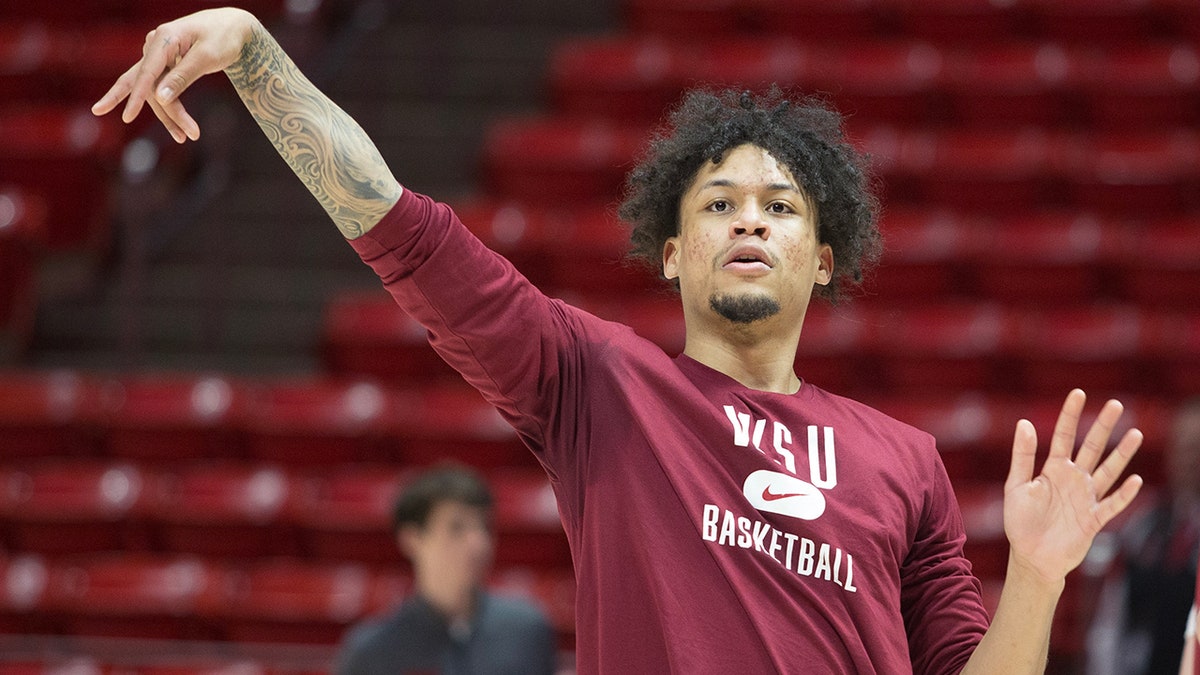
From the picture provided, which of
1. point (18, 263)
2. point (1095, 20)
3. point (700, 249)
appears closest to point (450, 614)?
point (700, 249)

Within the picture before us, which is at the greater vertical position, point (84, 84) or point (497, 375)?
point (84, 84)

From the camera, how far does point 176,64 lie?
1737mm

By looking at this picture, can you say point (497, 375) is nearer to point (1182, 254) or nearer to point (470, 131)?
point (1182, 254)

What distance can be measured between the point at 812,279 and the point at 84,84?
6363 mm

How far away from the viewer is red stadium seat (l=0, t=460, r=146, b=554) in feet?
18.9

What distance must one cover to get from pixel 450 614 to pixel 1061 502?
87.0 inches

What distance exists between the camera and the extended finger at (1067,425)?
188 centimetres

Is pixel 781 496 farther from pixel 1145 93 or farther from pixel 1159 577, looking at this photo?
pixel 1145 93

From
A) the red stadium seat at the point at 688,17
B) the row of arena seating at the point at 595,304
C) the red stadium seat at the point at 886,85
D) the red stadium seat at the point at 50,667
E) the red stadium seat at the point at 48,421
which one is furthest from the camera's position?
the red stadium seat at the point at 688,17

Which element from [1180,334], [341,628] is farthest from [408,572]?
[1180,334]

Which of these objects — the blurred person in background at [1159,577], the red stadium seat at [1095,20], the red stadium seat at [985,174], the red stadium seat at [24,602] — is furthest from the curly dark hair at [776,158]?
the red stadium seat at [1095,20]

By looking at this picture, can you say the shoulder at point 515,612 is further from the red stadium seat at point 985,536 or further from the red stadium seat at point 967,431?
the red stadium seat at point 967,431

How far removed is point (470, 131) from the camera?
7.83m

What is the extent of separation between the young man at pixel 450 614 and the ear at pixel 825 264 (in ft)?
6.10
